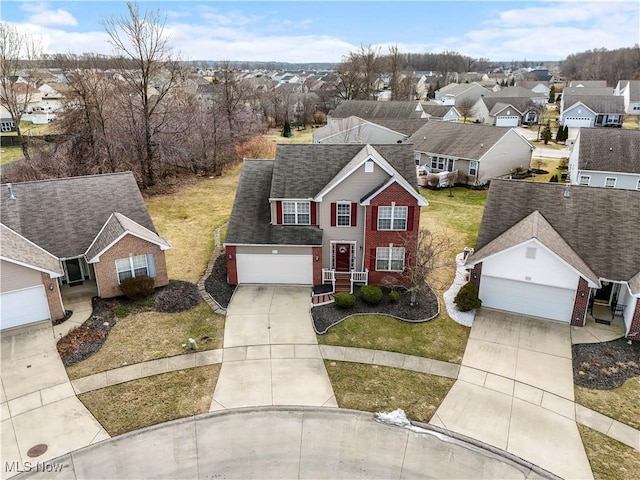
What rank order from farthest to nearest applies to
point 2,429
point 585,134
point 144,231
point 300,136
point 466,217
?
1. point 300,136
2. point 585,134
3. point 466,217
4. point 144,231
5. point 2,429

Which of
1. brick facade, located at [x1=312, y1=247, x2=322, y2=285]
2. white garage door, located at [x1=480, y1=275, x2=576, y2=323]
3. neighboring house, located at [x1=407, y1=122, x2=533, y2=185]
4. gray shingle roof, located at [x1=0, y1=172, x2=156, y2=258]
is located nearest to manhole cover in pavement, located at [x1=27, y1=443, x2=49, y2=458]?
gray shingle roof, located at [x1=0, y1=172, x2=156, y2=258]

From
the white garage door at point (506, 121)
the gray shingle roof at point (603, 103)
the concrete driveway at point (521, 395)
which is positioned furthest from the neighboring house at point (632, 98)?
the concrete driveway at point (521, 395)

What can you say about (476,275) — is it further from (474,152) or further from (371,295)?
(474,152)

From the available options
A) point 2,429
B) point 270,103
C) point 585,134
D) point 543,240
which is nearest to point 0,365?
point 2,429

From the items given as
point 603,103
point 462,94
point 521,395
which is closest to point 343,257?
point 521,395

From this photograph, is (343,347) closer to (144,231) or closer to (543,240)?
(543,240)

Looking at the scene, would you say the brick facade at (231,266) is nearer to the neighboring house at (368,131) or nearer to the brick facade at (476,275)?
the brick facade at (476,275)
